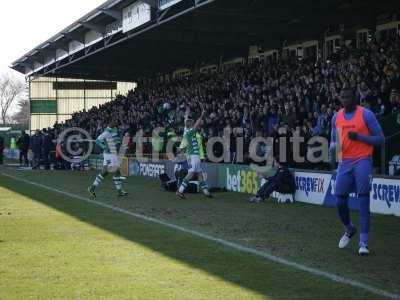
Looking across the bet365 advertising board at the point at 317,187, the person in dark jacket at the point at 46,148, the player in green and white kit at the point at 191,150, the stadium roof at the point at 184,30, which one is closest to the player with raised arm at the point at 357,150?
the bet365 advertising board at the point at 317,187

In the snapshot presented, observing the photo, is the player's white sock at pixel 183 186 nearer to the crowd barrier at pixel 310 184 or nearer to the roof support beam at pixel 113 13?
the crowd barrier at pixel 310 184

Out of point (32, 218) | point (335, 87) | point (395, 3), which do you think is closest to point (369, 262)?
point (32, 218)

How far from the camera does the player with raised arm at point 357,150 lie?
31.1ft

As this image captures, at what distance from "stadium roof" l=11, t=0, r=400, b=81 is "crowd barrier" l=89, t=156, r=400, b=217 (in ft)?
20.6

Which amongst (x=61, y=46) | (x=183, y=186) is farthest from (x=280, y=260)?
(x=61, y=46)

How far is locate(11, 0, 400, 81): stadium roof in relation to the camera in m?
27.9

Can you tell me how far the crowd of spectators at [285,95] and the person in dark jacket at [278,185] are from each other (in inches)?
53.2

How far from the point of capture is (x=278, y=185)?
58.6ft

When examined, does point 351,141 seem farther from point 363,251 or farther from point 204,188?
point 204,188

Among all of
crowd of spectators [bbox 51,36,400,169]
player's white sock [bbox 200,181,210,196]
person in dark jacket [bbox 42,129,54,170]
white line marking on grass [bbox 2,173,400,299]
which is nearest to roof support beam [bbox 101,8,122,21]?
crowd of spectators [bbox 51,36,400,169]

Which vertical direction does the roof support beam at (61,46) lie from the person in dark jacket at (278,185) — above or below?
above

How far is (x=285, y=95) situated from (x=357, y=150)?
1423 cm

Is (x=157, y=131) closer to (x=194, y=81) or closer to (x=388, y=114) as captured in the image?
(x=194, y=81)

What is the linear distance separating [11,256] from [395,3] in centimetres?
2069
